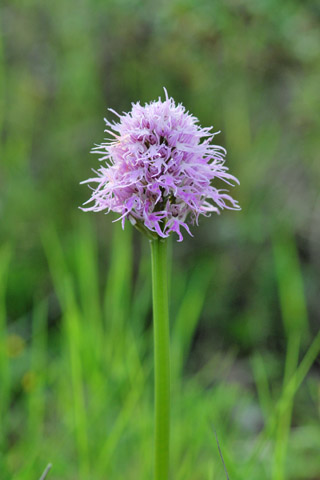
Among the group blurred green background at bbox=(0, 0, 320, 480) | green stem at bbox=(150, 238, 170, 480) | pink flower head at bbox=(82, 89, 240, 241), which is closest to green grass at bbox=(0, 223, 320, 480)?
blurred green background at bbox=(0, 0, 320, 480)

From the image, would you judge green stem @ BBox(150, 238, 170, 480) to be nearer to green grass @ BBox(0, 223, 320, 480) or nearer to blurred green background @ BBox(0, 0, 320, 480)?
green grass @ BBox(0, 223, 320, 480)

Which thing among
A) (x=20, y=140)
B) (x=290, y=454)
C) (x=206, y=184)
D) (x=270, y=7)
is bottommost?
(x=290, y=454)

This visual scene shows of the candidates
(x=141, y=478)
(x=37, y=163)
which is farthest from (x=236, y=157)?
(x=141, y=478)

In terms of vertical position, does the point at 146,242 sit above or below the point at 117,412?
above

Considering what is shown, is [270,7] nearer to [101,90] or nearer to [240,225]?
[240,225]

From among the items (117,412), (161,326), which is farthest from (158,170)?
(117,412)

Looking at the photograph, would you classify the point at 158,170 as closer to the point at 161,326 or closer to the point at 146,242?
the point at 161,326
